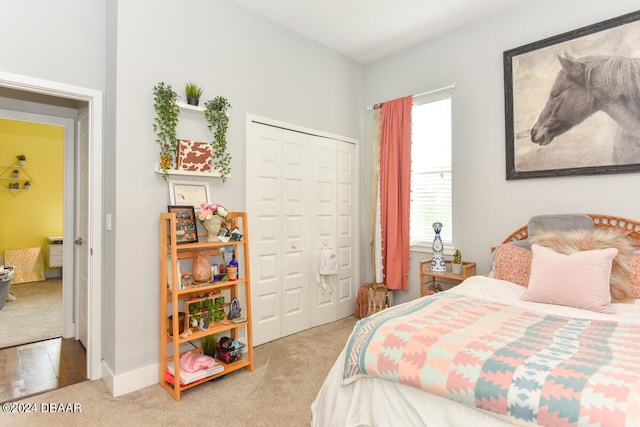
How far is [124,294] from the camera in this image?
7.90 feet

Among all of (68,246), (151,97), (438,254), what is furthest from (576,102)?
(68,246)

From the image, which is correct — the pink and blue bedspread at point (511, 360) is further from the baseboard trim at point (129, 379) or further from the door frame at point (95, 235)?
the door frame at point (95, 235)

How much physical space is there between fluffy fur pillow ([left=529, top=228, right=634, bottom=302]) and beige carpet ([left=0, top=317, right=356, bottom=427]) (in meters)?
1.85

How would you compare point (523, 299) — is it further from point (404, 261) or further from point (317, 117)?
point (317, 117)

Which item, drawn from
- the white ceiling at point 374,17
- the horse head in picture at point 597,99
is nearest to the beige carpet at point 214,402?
the horse head in picture at point 597,99

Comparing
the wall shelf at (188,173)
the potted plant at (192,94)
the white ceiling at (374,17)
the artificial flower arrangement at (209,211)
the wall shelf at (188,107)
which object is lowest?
the artificial flower arrangement at (209,211)

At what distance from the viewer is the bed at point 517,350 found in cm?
115

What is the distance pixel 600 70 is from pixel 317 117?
237 centimetres

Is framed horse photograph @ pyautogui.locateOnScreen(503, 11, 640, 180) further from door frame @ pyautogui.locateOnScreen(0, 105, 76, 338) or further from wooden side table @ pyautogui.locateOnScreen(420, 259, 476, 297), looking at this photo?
door frame @ pyautogui.locateOnScreen(0, 105, 76, 338)

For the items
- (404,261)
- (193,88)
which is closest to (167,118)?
(193,88)

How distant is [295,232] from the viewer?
3.48m

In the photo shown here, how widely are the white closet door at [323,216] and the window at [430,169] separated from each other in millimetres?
864

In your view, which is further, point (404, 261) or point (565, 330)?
point (404, 261)

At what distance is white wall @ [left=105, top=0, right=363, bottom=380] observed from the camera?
7.89 ft
